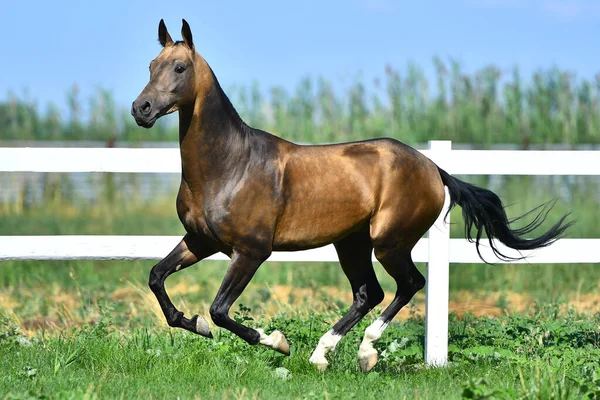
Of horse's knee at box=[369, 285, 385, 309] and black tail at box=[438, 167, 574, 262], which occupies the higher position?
black tail at box=[438, 167, 574, 262]

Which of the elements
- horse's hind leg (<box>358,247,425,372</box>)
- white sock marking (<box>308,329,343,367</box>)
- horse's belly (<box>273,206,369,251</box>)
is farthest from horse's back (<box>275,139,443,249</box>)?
white sock marking (<box>308,329,343,367</box>)

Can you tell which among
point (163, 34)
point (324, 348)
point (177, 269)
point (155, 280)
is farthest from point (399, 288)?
point (163, 34)

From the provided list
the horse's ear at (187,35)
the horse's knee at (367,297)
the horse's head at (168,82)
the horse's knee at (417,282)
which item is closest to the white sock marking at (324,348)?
the horse's knee at (367,297)

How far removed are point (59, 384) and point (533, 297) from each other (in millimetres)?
6569

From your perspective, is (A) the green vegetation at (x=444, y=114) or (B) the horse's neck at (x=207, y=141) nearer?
(B) the horse's neck at (x=207, y=141)

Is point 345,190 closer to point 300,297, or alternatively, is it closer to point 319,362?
point 319,362

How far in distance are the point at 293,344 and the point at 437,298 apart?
1103 millimetres

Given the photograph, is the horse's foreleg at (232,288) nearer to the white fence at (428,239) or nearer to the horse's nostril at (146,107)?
the horse's nostril at (146,107)

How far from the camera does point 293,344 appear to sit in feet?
21.2

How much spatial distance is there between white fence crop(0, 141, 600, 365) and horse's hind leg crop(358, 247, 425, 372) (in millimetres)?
406

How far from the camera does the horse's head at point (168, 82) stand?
5.06 meters

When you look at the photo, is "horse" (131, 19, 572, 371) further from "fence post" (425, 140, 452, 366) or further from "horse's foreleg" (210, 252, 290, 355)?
"fence post" (425, 140, 452, 366)

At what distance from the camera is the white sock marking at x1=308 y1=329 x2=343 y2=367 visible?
582 centimetres

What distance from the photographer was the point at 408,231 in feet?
19.6
